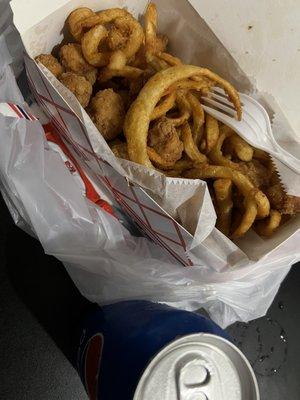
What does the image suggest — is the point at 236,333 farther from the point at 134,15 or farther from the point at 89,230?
the point at 134,15

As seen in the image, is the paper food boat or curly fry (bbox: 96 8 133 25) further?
curly fry (bbox: 96 8 133 25)

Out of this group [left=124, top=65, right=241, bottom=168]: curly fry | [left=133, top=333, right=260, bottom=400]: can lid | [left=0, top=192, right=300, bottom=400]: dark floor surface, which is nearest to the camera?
[left=133, top=333, right=260, bottom=400]: can lid

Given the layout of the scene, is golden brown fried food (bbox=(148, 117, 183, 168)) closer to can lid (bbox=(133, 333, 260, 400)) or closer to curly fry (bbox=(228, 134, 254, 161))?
curly fry (bbox=(228, 134, 254, 161))

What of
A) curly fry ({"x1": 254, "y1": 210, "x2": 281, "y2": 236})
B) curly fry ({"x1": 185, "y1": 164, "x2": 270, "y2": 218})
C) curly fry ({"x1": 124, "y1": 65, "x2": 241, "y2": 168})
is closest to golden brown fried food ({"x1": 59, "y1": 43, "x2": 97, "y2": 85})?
curly fry ({"x1": 124, "y1": 65, "x2": 241, "y2": 168})

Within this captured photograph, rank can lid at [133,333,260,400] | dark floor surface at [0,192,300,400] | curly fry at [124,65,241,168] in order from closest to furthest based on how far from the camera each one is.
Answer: can lid at [133,333,260,400] < curly fry at [124,65,241,168] < dark floor surface at [0,192,300,400]

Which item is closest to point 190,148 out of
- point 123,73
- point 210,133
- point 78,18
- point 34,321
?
point 210,133

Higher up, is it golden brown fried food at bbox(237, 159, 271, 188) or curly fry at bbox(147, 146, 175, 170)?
curly fry at bbox(147, 146, 175, 170)

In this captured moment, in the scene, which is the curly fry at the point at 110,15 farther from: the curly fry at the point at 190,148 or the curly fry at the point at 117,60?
the curly fry at the point at 190,148
